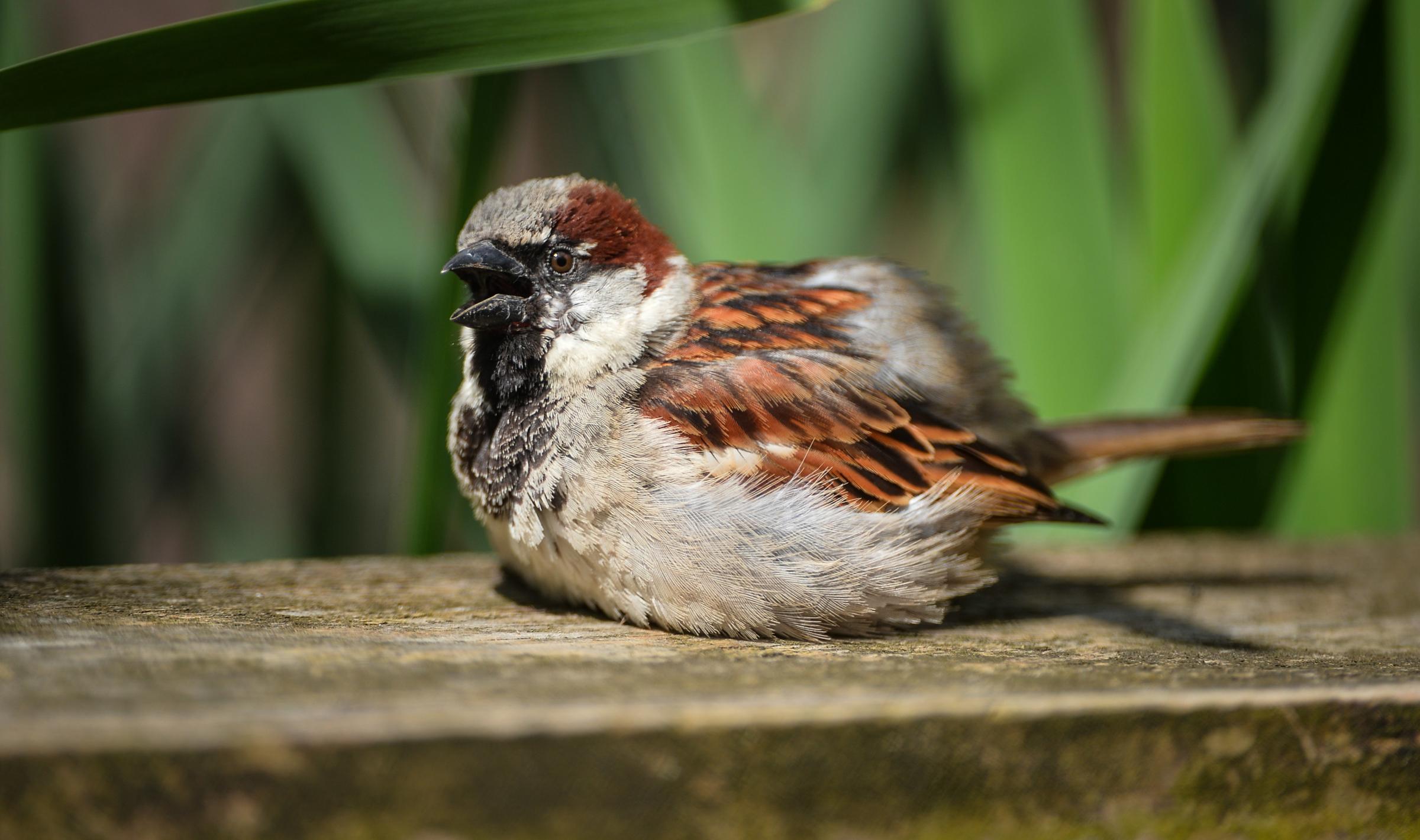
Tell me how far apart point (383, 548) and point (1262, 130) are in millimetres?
2023

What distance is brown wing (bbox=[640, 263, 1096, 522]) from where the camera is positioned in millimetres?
1279

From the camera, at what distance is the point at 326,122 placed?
78.6 inches

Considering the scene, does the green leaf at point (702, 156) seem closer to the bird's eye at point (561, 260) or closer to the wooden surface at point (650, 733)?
the bird's eye at point (561, 260)

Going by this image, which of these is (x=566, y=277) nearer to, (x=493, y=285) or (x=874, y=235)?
(x=493, y=285)

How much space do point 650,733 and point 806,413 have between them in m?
0.62

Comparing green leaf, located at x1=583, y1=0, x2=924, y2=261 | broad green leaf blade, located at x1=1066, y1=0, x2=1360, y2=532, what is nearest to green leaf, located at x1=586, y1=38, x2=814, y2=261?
green leaf, located at x1=583, y1=0, x2=924, y2=261

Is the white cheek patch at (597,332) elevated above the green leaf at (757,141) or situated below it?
below

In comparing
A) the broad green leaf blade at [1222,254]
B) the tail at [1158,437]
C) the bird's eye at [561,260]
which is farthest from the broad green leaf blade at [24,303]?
the broad green leaf blade at [1222,254]

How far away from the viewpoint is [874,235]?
7.88 feet

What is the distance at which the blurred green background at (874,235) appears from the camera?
185 centimetres

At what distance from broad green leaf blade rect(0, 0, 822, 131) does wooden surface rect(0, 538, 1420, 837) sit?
18.0 inches

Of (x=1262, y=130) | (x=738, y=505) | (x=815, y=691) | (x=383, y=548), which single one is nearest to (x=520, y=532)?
(x=738, y=505)

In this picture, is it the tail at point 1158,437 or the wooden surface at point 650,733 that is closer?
the wooden surface at point 650,733

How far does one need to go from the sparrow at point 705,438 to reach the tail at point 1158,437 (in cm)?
22
